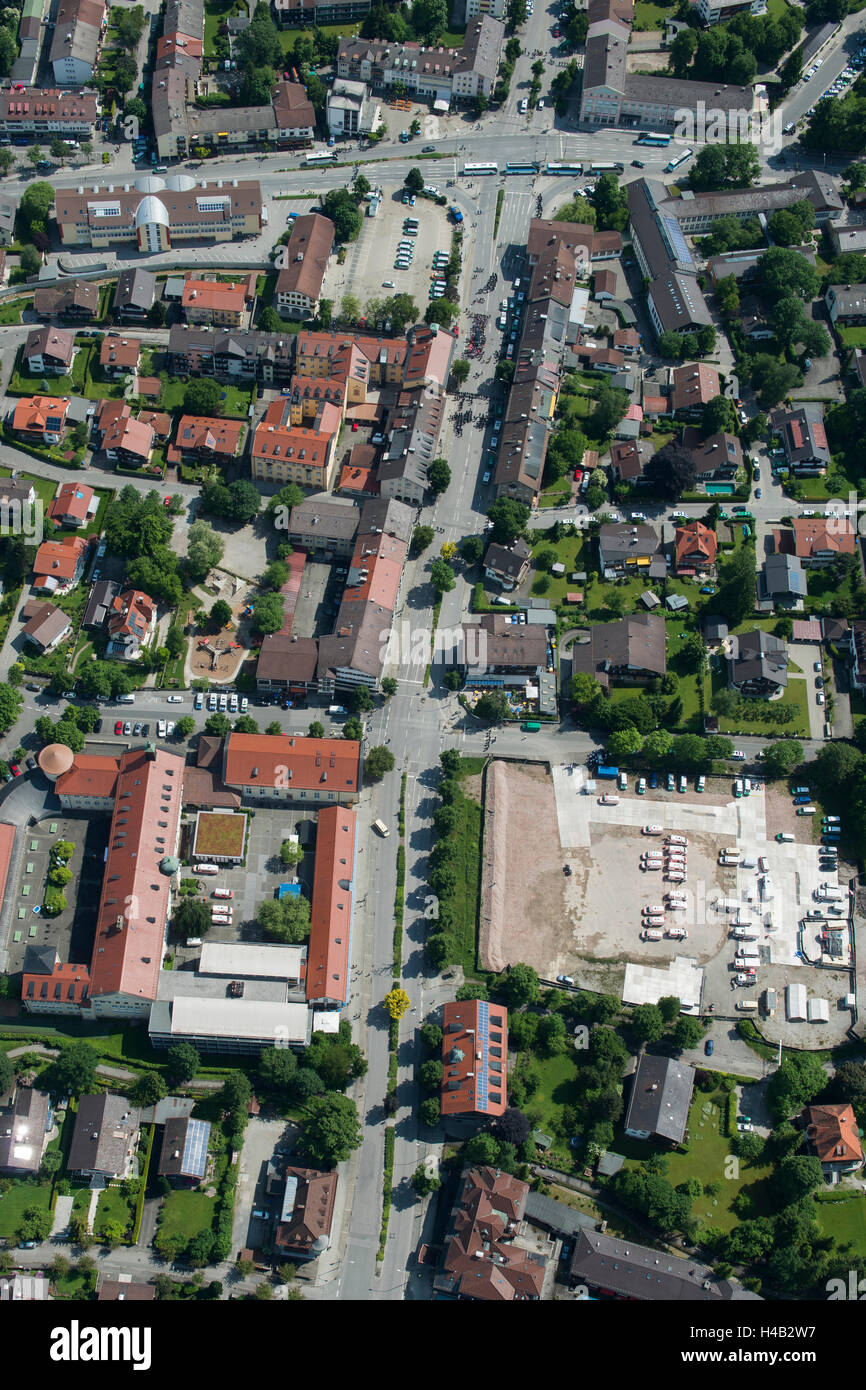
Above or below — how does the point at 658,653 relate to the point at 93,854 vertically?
above

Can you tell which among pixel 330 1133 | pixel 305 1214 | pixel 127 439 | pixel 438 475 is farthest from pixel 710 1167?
pixel 127 439

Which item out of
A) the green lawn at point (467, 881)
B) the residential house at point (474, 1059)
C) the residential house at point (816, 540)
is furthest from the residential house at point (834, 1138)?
the residential house at point (816, 540)

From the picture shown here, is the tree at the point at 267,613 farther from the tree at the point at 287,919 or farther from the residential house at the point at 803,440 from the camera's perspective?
the residential house at the point at 803,440

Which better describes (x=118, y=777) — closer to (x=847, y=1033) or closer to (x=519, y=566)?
(x=519, y=566)

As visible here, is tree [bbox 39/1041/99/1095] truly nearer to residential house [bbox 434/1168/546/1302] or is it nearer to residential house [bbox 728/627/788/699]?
residential house [bbox 434/1168/546/1302]

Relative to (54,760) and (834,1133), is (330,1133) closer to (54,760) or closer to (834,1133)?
(834,1133)

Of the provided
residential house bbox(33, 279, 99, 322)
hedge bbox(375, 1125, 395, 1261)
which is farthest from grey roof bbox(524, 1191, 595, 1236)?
residential house bbox(33, 279, 99, 322)
